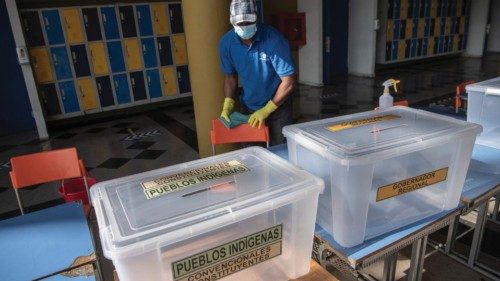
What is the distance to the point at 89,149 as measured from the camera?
3.83 meters

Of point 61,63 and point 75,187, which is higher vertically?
point 61,63

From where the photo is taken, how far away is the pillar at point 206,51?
7.68 feet

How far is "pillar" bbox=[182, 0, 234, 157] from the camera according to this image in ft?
7.68

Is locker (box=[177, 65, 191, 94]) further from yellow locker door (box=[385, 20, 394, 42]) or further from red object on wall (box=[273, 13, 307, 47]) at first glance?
yellow locker door (box=[385, 20, 394, 42])

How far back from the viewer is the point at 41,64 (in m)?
4.57

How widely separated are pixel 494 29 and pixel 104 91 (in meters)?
10.2

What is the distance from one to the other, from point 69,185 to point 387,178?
73.3 inches

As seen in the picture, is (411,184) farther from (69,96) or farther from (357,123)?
(69,96)

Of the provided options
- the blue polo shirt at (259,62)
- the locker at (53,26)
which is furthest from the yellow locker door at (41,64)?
the blue polo shirt at (259,62)

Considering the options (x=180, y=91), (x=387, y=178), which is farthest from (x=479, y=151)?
(x=180, y=91)

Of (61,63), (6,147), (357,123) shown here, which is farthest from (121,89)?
(357,123)

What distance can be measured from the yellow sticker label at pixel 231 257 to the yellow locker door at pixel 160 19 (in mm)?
5047

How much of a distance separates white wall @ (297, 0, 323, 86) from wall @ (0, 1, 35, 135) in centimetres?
439

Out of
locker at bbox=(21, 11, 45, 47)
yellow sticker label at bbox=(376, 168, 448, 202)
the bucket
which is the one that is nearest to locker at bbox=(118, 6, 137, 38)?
locker at bbox=(21, 11, 45, 47)
